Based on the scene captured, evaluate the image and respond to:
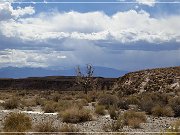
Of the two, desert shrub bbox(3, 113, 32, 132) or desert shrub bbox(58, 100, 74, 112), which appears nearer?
desert shrub bbox(3, 113, 32, 132)

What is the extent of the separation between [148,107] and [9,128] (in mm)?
12744

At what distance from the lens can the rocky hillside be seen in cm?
4865

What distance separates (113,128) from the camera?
17.6 metres

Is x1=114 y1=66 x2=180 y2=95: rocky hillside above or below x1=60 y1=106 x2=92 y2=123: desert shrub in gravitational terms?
above

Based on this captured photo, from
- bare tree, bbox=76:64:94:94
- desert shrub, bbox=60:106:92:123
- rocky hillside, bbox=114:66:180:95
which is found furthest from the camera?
bare tree, bbox=76:64:94:94

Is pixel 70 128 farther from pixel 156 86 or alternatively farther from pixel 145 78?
pixel 145 78

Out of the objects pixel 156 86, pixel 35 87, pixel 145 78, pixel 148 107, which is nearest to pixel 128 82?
pixel 145 78

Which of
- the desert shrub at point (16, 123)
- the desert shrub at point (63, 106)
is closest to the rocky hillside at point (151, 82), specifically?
the desert shrub at point (63, 106)

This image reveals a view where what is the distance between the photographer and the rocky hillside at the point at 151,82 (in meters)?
48.6

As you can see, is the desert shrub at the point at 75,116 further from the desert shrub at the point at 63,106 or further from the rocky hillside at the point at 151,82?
the rocky hillside at the point at 151,82

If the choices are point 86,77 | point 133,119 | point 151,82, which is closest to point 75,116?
point 133,119

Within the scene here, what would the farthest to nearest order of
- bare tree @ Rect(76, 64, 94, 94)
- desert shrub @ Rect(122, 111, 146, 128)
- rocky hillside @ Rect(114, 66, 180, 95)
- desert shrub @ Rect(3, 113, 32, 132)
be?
bare tree @ Rect(76, 64, 94, 94)
rocky hillside @ Rect(114, 66, 180, 95)
desert shrub @ Rect(122, 111, 146, 128)
desert shrub @ Rect(3, 113, 32, 132)

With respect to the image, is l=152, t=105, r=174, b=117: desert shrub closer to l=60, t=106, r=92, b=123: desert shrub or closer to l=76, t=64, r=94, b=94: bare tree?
l=60, t=106, r=92, b=123: desert shrub

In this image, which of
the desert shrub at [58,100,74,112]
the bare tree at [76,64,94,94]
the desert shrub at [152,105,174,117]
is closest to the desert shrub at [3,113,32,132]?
the desert shrub at [58,100,74,112]
